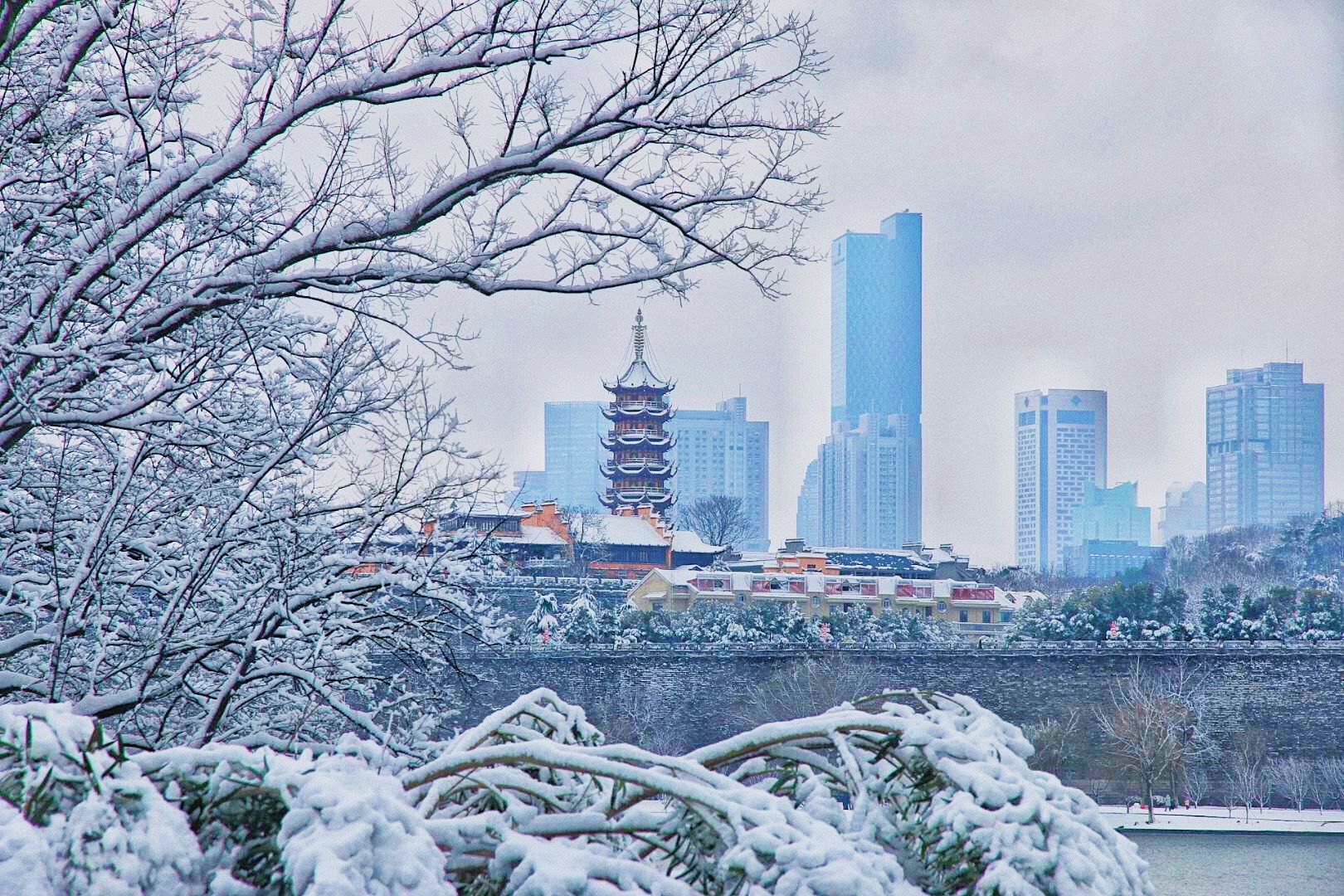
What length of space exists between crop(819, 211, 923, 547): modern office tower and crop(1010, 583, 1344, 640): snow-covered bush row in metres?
65.0

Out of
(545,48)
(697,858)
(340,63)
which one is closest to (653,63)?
(545,48)

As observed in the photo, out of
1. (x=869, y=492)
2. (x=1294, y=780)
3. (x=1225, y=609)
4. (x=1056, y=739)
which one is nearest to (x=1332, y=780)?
(x=1294, y=780)

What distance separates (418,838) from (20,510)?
8.98 feet

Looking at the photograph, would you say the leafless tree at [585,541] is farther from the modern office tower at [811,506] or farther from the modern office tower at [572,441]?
the modern office tower at [811,506]

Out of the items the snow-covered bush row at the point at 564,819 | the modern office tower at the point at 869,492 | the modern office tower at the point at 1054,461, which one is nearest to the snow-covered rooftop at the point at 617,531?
the snow-covered bush row at the point at 564,819

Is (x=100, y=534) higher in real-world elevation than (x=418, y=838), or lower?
higher

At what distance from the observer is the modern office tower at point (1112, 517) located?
8656cm

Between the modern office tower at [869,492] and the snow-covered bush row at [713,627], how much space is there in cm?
6027

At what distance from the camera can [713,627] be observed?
1004 inches

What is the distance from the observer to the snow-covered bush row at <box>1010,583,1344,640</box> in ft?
77.9

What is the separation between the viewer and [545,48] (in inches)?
126

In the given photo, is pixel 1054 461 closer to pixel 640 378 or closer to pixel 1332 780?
pixel 640 378

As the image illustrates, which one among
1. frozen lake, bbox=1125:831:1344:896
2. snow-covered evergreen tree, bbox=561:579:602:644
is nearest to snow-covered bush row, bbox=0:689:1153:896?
frozen lake, bbox=1125:831:1344:896

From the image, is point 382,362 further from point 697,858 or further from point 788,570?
point 788,570
